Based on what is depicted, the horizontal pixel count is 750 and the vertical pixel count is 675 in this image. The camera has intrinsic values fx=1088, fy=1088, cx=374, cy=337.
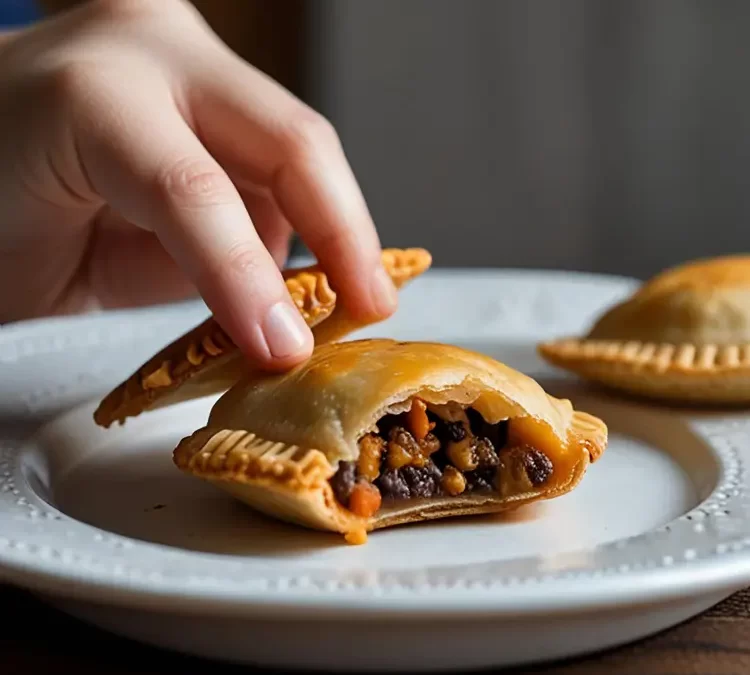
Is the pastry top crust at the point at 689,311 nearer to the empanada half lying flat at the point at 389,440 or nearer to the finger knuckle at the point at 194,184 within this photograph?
the empanada half lying flat at the point at 389,440

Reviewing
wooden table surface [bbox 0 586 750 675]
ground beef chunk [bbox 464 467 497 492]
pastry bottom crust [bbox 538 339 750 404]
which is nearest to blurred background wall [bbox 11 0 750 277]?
pastry bottom crust [bbox 538 339 750 404]

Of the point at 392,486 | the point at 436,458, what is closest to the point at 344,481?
the point at 392,486

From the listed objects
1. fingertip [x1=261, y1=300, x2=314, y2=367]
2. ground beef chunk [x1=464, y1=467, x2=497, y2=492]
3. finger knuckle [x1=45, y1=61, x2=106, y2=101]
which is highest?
finger knuckle [x1=45, y1=61, x2=106, y2=101]

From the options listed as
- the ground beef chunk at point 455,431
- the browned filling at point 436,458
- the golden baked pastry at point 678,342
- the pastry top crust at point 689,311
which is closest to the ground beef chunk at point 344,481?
the browned filling at point 436,458

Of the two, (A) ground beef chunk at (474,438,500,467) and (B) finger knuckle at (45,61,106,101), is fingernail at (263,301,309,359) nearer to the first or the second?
(A) ground beef chunk at (474,438,500,467)

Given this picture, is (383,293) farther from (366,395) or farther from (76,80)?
(76,80)
